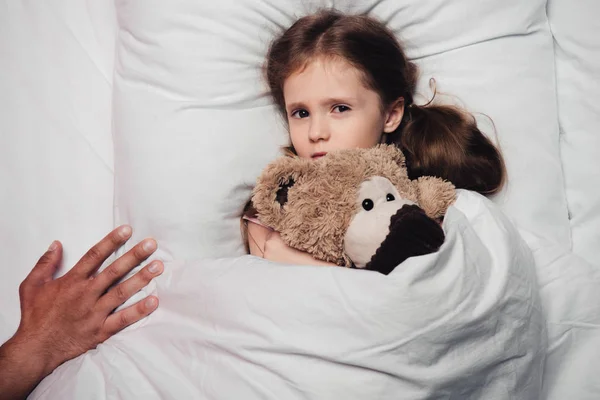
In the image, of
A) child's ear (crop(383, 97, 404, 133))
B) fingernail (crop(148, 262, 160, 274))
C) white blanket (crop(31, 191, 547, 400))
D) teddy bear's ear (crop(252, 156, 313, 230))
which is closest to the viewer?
white blanket (crop(31, 191, 547, 400))

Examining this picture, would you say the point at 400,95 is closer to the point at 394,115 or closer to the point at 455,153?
the point at 394,115

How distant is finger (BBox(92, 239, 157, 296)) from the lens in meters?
1.15

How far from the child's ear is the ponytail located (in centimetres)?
5

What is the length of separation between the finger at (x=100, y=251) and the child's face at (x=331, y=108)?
14.2 inches

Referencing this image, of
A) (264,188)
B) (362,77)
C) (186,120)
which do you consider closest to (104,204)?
(186,120)

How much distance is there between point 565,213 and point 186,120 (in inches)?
29.7

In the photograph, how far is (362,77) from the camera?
3.75 ft

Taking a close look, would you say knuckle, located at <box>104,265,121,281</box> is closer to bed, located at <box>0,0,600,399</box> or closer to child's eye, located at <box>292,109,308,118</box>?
bed, located at <box>0,0,600,399</box>

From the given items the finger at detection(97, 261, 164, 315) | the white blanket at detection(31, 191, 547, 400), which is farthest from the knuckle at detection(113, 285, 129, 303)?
the white blanket at detection(31, 191, 547, 400)

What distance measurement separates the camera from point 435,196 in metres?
1.09

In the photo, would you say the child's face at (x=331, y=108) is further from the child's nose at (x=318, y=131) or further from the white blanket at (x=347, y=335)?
the white blanket at (x=347, y=335)

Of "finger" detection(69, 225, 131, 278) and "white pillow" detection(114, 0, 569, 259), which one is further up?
"white pillow" detection(114, 0, 569, 259)

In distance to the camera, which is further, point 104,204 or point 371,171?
point 104,204

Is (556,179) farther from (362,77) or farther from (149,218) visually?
(149,218)
